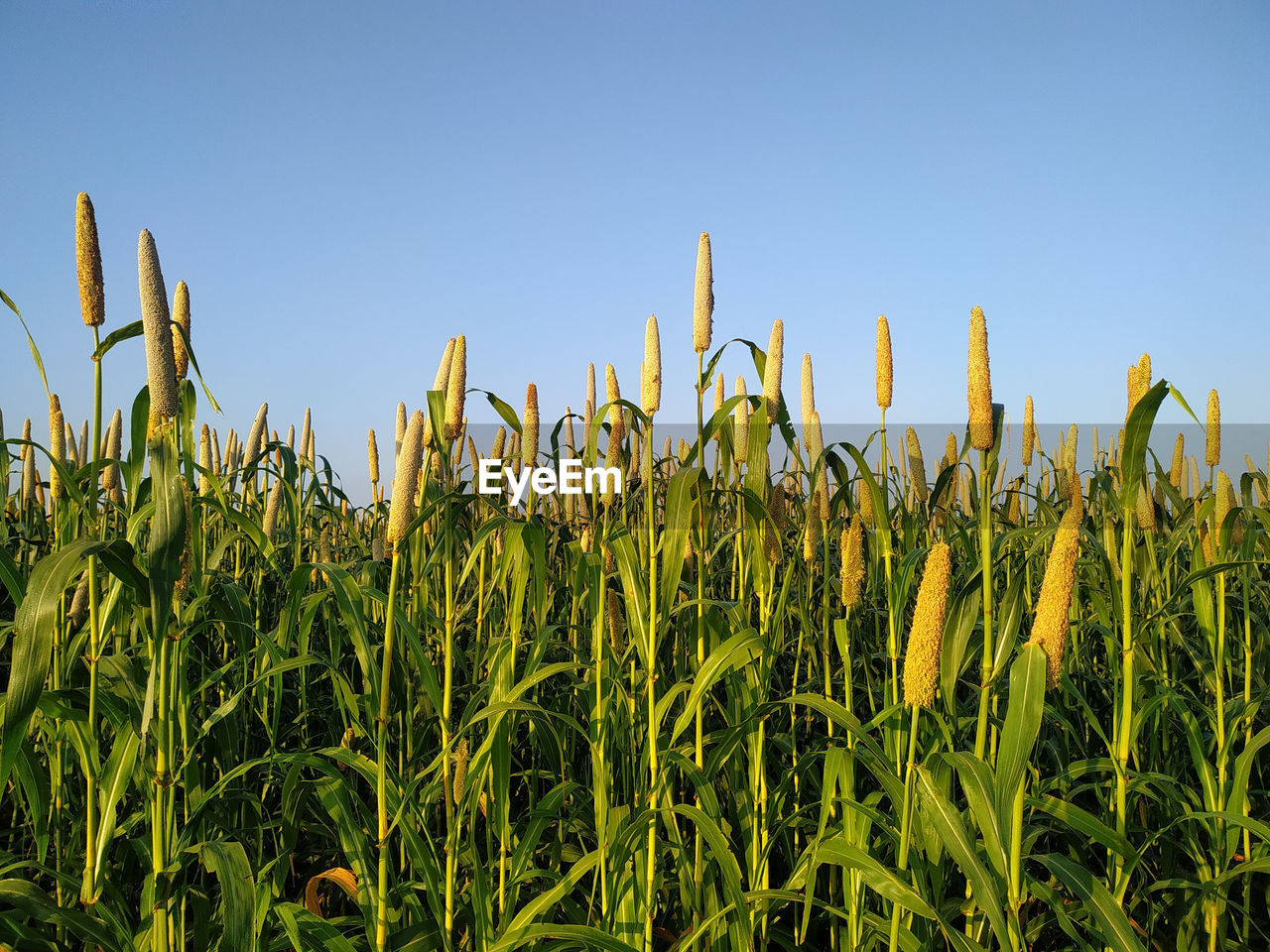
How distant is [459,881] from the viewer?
7.91 feet

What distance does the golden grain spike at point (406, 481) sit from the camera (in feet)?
5.24

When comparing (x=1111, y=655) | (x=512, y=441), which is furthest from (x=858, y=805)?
(x=512, y=441)

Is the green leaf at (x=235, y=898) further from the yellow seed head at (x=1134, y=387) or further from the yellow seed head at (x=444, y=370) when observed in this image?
the yellow seed head at (x=1134, y=387)

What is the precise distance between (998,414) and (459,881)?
2.01 metres

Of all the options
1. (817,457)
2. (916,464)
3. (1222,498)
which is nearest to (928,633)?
(817,457)

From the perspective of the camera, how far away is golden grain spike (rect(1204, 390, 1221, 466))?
2.97 metres

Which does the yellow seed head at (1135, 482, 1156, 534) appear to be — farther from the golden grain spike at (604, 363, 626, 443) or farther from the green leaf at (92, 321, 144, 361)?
the green leaf at (92, 321, 144, 361)

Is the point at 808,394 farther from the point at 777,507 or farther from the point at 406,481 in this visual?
the point at 406,481

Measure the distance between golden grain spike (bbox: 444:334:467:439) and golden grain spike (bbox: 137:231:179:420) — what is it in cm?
64

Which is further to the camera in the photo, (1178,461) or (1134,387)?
(1178,461)

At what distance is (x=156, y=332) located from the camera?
5.00 ft

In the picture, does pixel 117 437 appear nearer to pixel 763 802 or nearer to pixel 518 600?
pixel 518 600

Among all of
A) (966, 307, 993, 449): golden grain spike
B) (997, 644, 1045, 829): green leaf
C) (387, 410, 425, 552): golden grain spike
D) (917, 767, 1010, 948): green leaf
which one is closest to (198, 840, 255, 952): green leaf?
(387, 410, 425, 552): golden grain spike

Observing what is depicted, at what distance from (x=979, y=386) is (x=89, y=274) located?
1.86m
